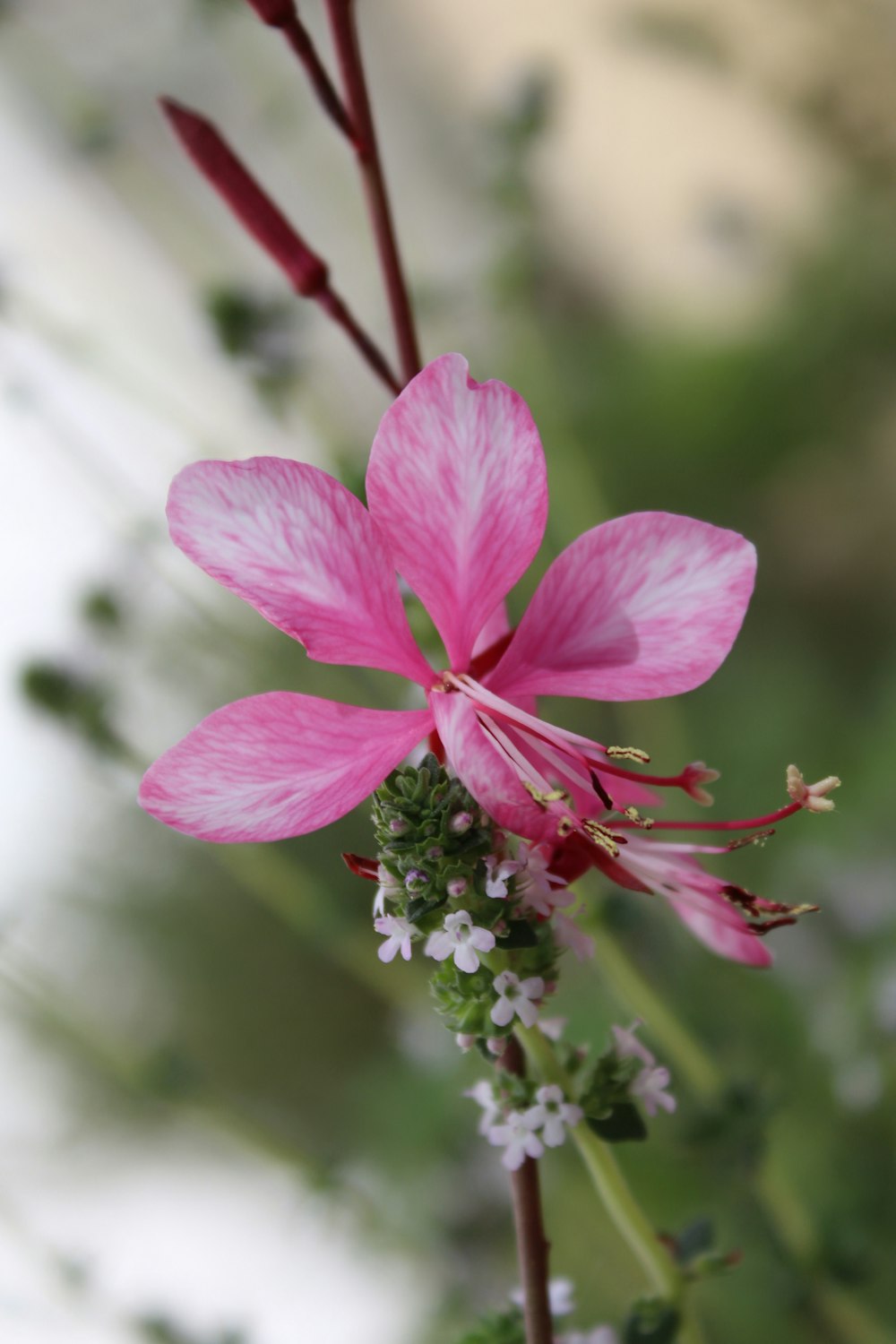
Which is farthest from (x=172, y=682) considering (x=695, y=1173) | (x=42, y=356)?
(x=695, y=1173)

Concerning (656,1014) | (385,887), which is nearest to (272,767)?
(385,887)

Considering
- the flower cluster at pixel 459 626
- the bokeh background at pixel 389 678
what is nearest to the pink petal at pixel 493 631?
the flower cluster at pixel 459 626

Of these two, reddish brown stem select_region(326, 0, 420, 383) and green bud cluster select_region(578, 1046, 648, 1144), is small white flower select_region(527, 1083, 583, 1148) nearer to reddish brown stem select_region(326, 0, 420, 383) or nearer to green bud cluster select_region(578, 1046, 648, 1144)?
green bud cluster select_region(578, 1046, 648, 1144)

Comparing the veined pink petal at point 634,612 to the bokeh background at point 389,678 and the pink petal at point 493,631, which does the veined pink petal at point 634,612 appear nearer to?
the pink petal at point 493,631

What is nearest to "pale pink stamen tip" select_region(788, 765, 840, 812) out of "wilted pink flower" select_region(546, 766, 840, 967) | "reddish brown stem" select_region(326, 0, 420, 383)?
"wilted pink flower" select_region(546, 766, 840, 967)

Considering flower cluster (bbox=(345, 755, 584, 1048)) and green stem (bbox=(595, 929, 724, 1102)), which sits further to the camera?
green stem (bbox=(595, 929, 724, 1102))

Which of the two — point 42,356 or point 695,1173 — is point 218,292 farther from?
point 695,1173

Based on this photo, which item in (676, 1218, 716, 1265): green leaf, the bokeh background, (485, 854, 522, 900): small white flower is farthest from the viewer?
the bokeh background
